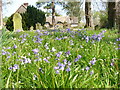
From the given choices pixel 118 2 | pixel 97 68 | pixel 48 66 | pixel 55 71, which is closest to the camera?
pixel 55 71

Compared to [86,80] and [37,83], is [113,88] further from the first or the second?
[37,83]

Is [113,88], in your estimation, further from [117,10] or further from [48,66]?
[117,10]

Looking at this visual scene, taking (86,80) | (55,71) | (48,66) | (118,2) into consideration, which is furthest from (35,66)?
(118,2)

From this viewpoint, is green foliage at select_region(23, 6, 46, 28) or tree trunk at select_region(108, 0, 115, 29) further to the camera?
green foliage at select_region(23, 6, 46, 28)

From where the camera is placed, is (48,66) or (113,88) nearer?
(113,88)

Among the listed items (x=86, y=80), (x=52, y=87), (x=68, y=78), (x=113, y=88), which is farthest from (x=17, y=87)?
(x=113, y=88)

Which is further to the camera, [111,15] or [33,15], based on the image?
[33,15]

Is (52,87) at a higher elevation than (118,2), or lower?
lower

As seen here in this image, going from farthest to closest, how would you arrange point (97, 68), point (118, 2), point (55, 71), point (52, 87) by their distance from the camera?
point (118, 2) < point (97, 68) < point (55, 71) < point (52, 87)

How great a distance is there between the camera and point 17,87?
1.39 meters

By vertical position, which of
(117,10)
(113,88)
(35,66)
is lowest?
(113,88)

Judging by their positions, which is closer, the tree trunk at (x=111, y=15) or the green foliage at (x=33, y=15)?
the tree trunk at (x=111, y=15)

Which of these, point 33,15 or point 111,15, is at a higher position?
point 33,15

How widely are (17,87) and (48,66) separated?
32cm
